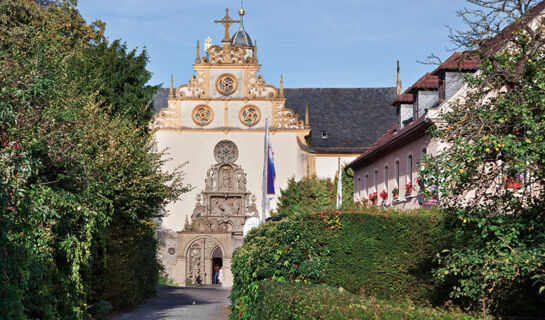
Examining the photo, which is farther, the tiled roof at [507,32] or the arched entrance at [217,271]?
the arched entrance at [217,271]

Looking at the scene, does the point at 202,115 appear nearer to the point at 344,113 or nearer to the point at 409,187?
the point at 344,113

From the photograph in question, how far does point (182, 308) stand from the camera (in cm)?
2502

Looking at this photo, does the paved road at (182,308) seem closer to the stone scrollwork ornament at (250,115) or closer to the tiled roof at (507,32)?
the tiled roof at (507,32)

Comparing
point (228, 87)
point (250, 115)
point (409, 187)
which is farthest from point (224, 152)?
point (409, 187)

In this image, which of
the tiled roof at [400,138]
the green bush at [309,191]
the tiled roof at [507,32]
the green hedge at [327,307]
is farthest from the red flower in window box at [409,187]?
the green bush at [309,191]

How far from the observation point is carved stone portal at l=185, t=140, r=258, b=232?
47344mm

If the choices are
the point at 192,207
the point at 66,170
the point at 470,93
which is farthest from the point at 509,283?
the point at 192,207

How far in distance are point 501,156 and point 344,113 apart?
42.8 m

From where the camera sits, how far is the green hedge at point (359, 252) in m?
16.8

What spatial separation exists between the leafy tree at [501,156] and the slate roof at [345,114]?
119 ft

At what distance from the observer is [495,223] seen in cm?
1092

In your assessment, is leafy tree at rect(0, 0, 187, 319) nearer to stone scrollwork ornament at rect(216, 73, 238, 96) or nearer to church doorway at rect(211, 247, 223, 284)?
church doorway at rect(211, 247, 223, 284)

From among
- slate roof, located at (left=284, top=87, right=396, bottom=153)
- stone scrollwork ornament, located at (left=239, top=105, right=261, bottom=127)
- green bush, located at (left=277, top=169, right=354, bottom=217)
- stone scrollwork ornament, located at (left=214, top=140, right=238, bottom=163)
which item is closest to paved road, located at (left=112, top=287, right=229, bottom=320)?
green bush, located at (left=277, top=169, right=354, bottom=217)

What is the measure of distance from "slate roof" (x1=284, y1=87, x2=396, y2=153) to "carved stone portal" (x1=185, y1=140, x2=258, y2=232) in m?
5.53
